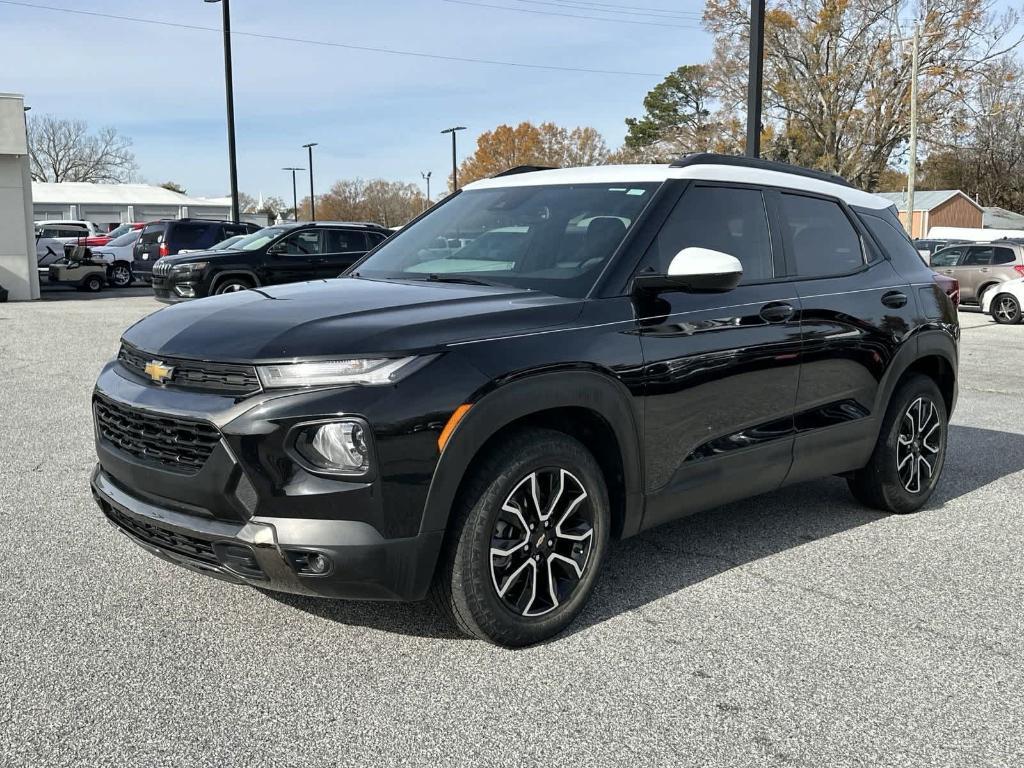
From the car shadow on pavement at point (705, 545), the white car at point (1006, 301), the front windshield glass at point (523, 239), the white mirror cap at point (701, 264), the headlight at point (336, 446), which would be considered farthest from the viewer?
the white car at point (1006, 301)

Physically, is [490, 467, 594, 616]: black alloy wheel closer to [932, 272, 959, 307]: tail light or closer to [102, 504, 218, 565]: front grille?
[102, 504, 218, 565]: front grille

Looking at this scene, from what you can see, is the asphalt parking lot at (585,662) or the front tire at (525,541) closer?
the asphalt parking lot at (585,662)

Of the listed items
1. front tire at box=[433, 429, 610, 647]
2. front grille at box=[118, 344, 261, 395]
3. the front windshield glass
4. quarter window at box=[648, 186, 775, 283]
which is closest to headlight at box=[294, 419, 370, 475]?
front grille at box=[118, 344, 261, 395]

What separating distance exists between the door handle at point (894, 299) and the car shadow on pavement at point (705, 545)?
1.17 meters

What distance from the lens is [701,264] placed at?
3.79 m

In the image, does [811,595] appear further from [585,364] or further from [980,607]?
[585,364]

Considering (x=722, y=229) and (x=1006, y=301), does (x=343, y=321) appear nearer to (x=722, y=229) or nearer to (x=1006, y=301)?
(x=722, y=229)

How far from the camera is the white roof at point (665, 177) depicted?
4380 millimetres

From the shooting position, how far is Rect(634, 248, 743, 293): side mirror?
379 cm

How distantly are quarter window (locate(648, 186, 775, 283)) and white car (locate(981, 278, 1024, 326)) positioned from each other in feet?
55.8

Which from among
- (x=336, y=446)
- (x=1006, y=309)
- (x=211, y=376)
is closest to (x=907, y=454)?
(x=336, y=446)

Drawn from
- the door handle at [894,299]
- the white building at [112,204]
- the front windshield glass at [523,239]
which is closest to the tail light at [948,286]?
the door handle at [894,299]

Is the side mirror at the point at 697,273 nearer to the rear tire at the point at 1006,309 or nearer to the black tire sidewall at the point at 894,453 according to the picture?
the black tire sidewall at the point at 894,453

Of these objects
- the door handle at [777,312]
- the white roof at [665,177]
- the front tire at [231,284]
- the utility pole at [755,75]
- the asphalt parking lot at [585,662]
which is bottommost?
the asphalt parking lot at [585,662]
